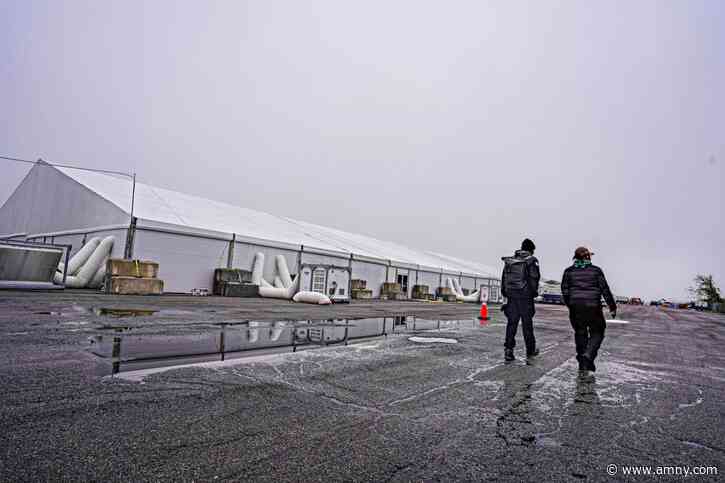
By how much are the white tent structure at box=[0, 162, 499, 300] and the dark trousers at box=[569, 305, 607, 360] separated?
1453 centimetres

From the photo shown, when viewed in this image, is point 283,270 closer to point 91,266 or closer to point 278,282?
point 278,282

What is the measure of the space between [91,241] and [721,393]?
23.6 metres

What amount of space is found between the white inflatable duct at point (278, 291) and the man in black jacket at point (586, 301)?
15.3 m

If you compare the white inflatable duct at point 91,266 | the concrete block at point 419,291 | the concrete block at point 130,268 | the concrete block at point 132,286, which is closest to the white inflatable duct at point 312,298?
the concrete block at point 132,286

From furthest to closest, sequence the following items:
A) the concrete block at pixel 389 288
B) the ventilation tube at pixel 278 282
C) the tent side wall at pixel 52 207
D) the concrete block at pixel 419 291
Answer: the concrete block at pixel 419 291 < the concrete block at pixel 389 288 < the tent side wall at pixel 52 207 < the ventilation tube at pixel 278 282

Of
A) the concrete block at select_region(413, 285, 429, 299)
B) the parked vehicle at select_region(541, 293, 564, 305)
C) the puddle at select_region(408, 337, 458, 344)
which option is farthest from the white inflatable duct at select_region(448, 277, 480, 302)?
the puddle at select_region(408, 337, 458, 344)

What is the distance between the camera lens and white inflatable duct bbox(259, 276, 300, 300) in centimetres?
2025

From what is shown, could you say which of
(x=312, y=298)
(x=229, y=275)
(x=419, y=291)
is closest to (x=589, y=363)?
(x=312, y=298)

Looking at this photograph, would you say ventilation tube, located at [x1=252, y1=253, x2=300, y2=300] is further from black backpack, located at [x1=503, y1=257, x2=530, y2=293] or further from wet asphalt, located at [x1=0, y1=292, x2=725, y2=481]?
wet asphalt, located at [x1=0, y1=292, x2=725, y2=481]

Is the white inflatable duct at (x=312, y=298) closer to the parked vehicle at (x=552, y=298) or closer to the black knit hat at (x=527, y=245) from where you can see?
the black knit hat at (x=527, y=245)

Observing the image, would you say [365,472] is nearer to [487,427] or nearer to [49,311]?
[487,427]

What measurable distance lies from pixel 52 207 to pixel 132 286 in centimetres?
1478

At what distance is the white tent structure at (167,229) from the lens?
20.0 meters

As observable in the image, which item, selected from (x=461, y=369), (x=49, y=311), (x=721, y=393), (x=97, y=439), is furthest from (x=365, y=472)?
(x=49, y=311)
